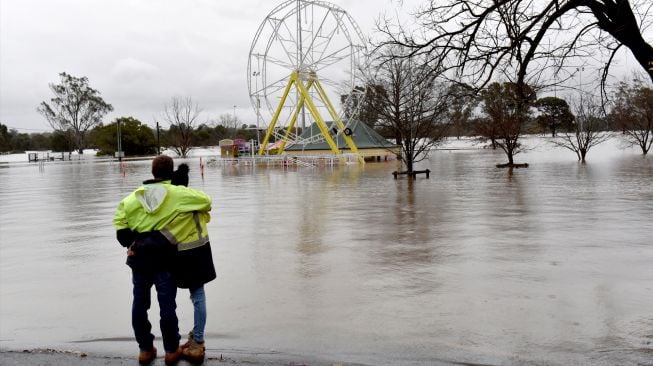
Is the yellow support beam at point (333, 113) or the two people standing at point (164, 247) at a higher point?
the yellow support beam at point (333, 113)

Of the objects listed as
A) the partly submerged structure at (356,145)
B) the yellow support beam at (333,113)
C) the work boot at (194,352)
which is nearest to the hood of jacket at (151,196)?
the work boot at (194,352)

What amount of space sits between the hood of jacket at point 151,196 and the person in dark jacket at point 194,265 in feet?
0.59

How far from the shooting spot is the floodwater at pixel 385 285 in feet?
15.2

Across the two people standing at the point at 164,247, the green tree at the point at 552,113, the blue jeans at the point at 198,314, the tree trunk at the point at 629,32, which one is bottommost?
the blue jeans at the point at 198,314

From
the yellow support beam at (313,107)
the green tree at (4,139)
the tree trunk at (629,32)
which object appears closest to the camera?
the tree trunk at (629,32)

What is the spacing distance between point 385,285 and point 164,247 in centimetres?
289

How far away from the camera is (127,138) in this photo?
242 feet

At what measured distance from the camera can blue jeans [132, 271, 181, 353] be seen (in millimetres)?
4348

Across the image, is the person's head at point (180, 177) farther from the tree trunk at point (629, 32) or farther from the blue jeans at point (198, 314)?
the tree trunk at point (629, 32)

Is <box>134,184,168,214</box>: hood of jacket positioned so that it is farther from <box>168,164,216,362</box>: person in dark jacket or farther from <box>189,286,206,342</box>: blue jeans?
<box>189,286,206,342</box>: blue jeans

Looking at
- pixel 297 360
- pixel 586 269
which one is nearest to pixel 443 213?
pixel 586 269

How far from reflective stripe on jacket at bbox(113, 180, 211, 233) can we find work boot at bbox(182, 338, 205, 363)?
36.5 inches

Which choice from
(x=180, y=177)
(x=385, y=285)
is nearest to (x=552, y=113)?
(x=385, y=285)

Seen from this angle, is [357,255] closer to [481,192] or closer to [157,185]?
[157,185]
